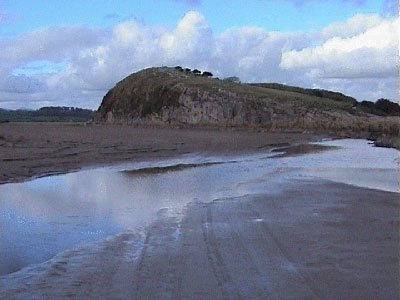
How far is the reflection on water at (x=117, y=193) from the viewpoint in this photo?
8.43m

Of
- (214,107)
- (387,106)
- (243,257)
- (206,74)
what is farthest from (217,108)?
(243,257)

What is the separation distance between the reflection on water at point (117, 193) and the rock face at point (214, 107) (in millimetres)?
43461

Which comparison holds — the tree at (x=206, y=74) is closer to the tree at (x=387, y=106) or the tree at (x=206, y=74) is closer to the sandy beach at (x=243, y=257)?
the tree at (x=387, y=106)

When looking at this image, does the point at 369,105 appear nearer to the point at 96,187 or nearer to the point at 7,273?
the point at 96,187

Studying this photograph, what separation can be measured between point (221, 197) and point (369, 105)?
9865cm

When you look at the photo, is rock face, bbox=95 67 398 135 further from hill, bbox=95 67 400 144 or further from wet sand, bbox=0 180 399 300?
wet sand, bbox=0 180 399 300

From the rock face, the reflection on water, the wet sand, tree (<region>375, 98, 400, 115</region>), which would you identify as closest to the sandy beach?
the wet sand

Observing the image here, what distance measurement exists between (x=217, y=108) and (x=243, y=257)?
68.8 meters

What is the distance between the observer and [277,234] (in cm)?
852

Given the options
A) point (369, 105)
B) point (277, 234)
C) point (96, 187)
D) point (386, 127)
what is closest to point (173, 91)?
point (386, 127)

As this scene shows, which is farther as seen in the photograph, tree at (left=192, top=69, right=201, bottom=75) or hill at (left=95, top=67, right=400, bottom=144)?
tree at (left=192, top=69, right=201, bottom=75)

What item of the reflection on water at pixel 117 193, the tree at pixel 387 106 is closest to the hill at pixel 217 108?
the tree at pixel 387 106

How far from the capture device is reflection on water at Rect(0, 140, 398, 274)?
332 inches

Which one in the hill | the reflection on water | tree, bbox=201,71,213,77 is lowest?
the reflection on water
